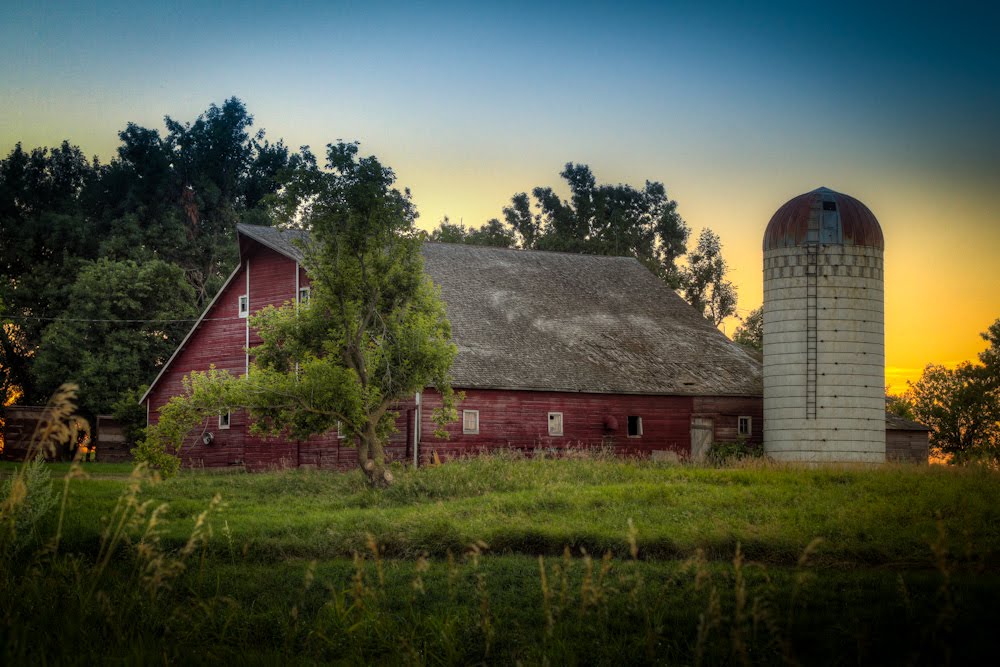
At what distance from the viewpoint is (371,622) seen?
33.5 ft

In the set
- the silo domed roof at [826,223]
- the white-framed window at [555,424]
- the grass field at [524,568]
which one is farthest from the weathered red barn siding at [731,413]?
the grass field at [524,568]

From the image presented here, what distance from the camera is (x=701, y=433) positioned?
114ft

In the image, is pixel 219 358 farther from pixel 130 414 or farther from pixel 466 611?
pixel 466 611

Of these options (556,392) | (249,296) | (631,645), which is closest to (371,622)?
(631,645)

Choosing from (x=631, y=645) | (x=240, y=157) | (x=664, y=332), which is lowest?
(x=631, y=645)

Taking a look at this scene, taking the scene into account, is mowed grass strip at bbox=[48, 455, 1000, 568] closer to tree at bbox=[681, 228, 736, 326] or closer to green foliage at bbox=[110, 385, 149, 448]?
green foliage at bbox=[110, 385, 149, 448]

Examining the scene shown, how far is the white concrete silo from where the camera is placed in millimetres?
30656

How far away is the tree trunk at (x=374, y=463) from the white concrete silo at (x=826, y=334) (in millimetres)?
14359

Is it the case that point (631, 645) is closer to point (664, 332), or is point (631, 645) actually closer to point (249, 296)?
point (249, 296)

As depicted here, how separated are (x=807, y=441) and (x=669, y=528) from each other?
15.9 m

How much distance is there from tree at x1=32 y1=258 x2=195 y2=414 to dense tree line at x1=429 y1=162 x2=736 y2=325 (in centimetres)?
1880

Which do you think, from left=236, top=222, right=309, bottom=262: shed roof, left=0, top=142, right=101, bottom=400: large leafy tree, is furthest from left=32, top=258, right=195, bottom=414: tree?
left=236, top=222, right=309, bottom=262: shed roof

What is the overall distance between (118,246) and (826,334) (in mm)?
38092

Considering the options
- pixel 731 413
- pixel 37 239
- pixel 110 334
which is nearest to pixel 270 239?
pixel 110 334
